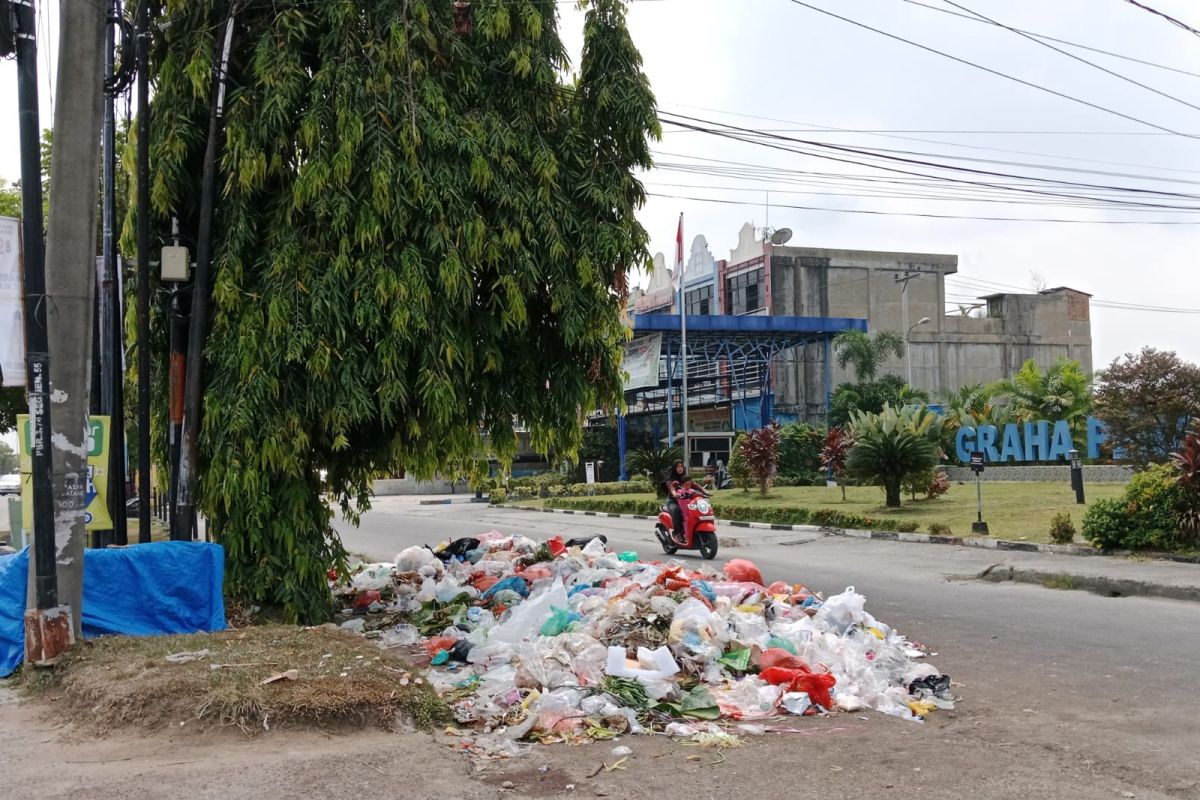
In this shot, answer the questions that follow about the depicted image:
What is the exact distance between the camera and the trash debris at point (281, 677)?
6.23 m

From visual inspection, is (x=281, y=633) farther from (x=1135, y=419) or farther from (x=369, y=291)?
(x=1135, y=419)

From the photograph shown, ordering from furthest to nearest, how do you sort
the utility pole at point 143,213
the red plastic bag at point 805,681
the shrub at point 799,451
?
the shrub at point 799,451 < the utility pole at point 143,213 < the red plastic bag at point 805,681

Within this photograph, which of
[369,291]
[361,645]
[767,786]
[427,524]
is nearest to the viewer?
[767,786]

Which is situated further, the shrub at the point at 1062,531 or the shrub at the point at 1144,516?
the shrub at the point at 1062,531

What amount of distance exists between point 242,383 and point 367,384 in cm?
107

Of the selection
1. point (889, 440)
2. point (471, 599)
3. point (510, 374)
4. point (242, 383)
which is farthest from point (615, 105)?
point (889, 440)

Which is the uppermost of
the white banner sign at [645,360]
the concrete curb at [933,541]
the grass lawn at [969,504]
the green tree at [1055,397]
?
the white banner sign at [645,360]

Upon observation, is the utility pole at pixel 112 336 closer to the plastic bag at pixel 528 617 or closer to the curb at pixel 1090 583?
the plastic bag at pixel 528 617

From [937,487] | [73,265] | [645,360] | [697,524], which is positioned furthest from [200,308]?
[645,360]

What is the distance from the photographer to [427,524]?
28438mm

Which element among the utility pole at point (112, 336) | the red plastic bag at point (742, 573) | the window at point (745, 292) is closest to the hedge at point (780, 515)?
the red plastic bag at point (742, 573)

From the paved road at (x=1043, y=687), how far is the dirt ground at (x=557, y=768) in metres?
0.02

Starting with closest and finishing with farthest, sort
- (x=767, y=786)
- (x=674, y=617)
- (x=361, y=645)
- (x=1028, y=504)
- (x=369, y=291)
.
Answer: (x=767, y=786)
(x=361, y=645)
(x=674, y=617)
(x=369, y=291)
(x=1028, y=504)

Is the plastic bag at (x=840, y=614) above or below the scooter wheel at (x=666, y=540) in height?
above
